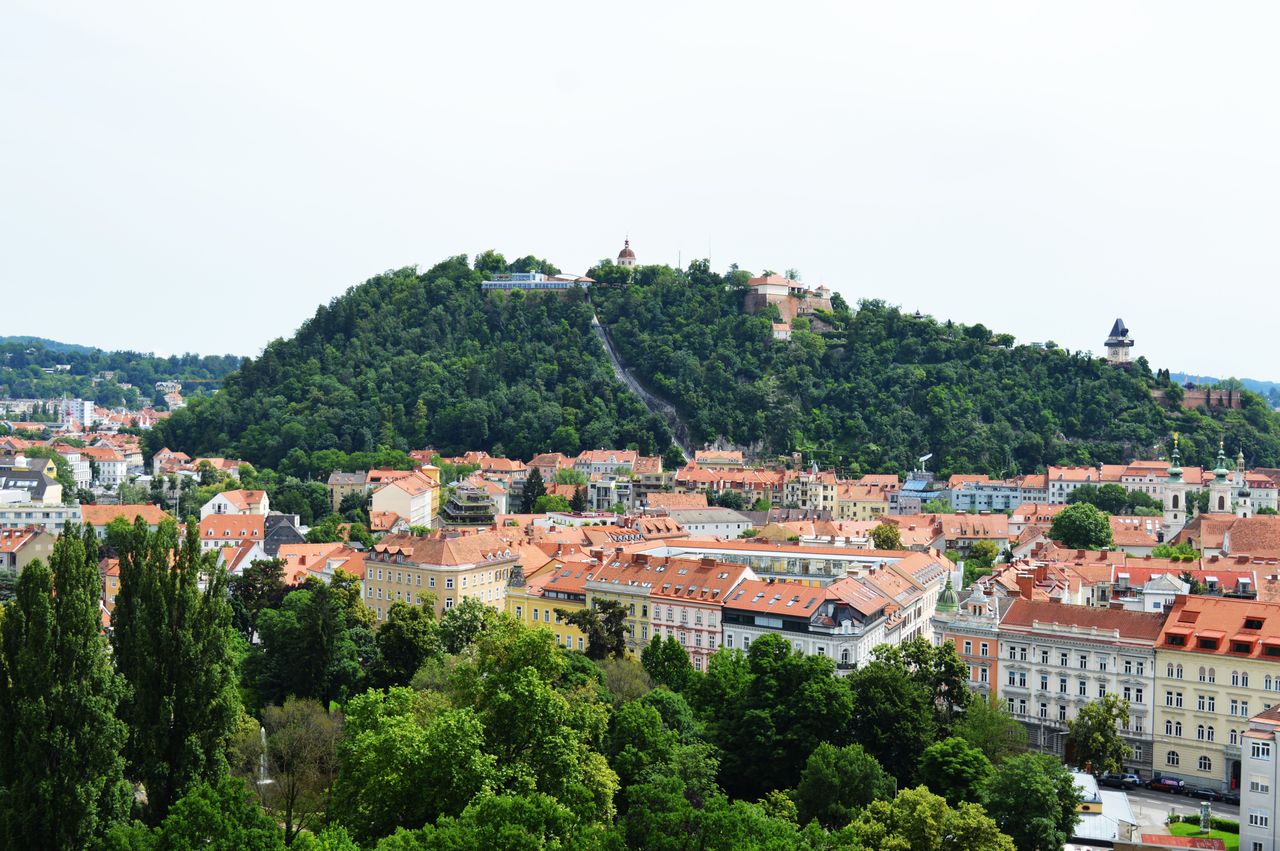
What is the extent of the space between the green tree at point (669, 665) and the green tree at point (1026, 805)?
12.9 metres

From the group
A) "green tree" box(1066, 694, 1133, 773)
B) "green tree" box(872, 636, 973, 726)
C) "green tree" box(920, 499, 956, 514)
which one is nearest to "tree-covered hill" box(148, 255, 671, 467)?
"green tree" box(920, 499, 956, 514)

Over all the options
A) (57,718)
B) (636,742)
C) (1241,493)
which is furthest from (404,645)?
(1241,493)

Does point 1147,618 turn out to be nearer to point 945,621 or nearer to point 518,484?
point 945,621

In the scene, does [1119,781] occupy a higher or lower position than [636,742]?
lower

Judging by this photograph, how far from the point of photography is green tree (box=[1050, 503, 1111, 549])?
8200 cm

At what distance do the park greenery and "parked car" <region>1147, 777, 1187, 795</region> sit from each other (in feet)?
19.3

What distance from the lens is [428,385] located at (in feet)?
449

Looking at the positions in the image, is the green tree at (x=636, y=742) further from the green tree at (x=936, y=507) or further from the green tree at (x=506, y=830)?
the green tree at (x=936, y=507)

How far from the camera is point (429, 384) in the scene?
137125 mm

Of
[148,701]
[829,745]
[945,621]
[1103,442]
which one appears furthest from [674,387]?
[148,701]

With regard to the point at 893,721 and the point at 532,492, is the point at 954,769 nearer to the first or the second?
the point at 893,721

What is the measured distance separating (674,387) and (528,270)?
34720 mm

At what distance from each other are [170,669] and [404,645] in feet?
62.5

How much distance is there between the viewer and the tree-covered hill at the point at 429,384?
5089 inches
